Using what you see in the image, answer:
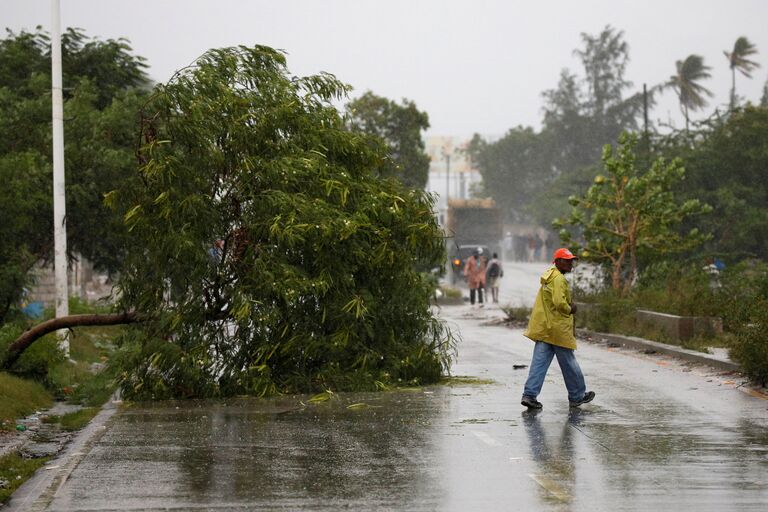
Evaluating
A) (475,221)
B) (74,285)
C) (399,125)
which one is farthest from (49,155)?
(475,221)

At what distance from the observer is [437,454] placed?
10812mm

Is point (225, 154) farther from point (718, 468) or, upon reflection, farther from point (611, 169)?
point (611, 169)

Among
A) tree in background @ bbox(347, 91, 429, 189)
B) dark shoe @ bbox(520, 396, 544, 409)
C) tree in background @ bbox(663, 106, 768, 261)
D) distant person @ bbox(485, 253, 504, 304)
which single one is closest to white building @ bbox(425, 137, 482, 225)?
tree in background @ bbox(347, 91, 429, 189)

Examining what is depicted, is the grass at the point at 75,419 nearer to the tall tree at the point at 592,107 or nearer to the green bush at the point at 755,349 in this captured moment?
the green bush at the point at 755,349

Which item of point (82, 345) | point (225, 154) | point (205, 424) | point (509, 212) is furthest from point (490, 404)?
point (509, 212)

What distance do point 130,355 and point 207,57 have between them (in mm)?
3904

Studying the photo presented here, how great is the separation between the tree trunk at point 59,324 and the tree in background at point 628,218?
48.8ft

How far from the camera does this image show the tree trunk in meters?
15.6

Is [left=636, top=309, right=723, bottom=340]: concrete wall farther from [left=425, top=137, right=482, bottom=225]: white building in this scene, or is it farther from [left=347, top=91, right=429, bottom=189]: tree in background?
[left=425, top=137, right=482, bottom=225]: white building

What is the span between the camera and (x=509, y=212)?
11519 cm

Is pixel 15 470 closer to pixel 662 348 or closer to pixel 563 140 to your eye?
pixel 662 348

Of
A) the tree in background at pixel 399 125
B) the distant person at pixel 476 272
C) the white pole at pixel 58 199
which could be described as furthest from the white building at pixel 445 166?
the white pole at pixel 58 199

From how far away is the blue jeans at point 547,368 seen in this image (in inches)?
551

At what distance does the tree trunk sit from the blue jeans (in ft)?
16.0
